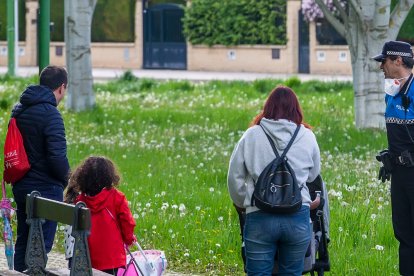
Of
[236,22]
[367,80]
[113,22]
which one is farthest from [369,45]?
[113,22]

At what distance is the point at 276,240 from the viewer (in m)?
7.11

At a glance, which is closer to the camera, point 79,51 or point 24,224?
point 24,224

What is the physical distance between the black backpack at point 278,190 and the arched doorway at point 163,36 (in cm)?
4445

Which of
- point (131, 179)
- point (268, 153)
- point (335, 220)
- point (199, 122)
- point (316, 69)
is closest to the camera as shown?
point (268, 153)

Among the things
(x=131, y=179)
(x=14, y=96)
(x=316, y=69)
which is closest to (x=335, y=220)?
(x=131, y=179)

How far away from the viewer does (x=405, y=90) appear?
8.27 m

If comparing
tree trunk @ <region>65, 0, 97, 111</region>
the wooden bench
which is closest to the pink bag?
the wooden bench

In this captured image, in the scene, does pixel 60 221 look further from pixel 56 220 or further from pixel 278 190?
pixel 278 190

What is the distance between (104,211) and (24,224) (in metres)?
1.27

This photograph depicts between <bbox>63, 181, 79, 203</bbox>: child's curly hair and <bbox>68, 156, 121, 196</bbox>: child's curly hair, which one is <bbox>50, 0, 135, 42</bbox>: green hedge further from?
<bbox>68, 156, 121, 196</bbox>: child's curly hair

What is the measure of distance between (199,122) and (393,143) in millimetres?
12465

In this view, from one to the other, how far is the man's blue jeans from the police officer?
2349 millimetres

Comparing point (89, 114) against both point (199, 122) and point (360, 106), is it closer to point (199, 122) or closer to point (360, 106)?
point (199, 122)

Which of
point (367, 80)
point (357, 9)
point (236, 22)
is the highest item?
point (236, 22)
